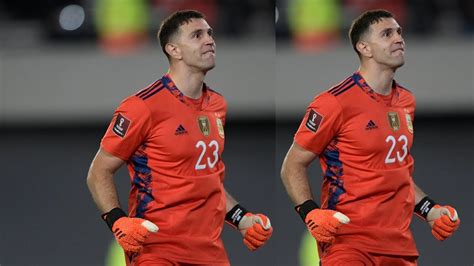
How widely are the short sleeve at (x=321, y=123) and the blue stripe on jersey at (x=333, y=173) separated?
0.15 ft

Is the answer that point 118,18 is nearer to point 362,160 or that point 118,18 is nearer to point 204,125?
point 204,125

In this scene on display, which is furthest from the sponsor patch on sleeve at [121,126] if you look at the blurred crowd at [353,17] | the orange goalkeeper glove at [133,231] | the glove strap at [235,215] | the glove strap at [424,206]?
the blurred crowd at [353,17]

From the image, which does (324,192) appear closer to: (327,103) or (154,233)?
(327,103)

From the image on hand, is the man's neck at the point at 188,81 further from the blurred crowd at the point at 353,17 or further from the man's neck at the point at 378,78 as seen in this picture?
the blurred crowd at the point at 353,17

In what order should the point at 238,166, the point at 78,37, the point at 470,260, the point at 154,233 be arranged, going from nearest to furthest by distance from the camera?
the point at 154,233, the point at 470,260, the point at 238,166, the point at 78,37

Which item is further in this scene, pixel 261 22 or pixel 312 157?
pixel 261 22

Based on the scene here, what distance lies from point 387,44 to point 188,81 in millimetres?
905

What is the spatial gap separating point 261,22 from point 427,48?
5.63ft

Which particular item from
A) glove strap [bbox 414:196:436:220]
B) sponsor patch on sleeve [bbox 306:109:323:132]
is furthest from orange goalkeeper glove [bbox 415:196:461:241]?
sponsor patch on sleeve [bbox 306:109:323:132]

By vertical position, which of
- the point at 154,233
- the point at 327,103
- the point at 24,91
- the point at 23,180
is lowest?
the point at 23,180

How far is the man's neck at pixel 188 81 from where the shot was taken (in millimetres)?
4879

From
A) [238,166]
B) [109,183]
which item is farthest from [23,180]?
[109,183]

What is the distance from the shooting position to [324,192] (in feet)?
16.5

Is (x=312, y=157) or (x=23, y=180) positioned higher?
(x=312, y=157)
